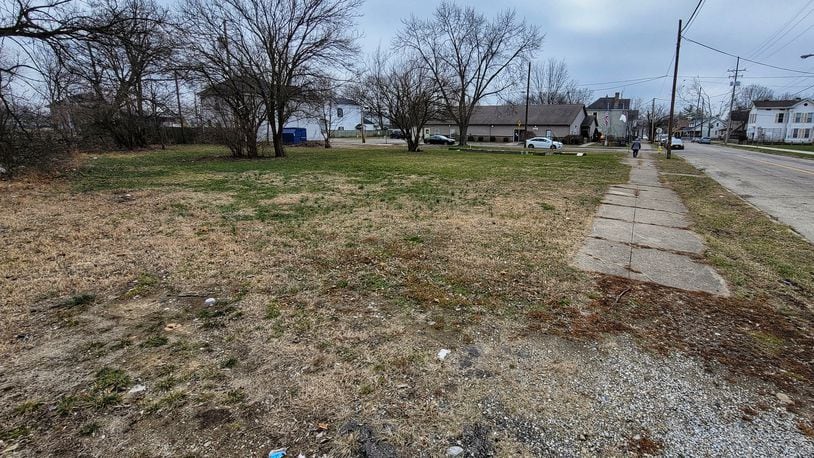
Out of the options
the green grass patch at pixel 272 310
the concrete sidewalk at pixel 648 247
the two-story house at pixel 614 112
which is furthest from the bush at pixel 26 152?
the two-story house at pixel 614 112

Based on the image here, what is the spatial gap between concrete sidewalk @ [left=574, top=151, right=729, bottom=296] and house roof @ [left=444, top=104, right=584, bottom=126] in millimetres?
49555

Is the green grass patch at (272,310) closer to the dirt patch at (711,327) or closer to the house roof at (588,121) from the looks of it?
A: the dirt patch at (711,327)

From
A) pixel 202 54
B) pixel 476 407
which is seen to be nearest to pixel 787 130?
pixel 202 54

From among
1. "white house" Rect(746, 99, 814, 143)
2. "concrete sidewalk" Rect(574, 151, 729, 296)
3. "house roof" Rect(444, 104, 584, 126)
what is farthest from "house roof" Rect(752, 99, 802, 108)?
"concrete sidewalk" Rect(574, 151, 729, 296)

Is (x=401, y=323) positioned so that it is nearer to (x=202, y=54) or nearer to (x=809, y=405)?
(x=809, y=405)

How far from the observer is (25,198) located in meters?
8.46

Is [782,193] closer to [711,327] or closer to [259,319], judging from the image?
[711,327]

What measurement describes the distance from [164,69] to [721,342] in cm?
2154

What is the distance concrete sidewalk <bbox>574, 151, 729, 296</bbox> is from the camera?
4.44 m

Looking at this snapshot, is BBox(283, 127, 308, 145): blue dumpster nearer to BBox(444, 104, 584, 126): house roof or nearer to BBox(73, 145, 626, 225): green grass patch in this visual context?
BBox(73, 145, 626, 225): green grass patch

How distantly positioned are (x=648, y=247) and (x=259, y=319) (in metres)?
5.14

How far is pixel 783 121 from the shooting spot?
62.5 metres

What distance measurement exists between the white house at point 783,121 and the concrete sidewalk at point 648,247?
7324 centimetres

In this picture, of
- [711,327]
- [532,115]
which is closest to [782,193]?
[711,327]
